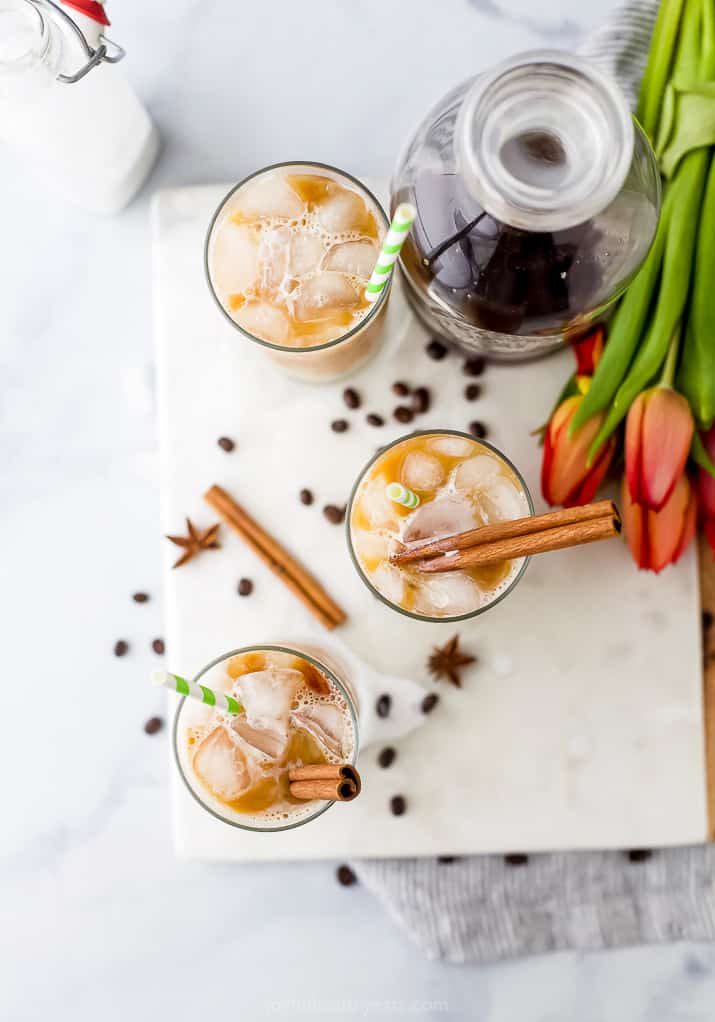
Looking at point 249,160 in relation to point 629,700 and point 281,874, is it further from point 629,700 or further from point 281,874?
point 281,874

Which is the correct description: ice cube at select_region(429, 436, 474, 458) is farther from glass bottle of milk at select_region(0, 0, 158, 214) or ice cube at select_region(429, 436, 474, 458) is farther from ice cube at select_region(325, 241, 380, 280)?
glass bottle of milk at select_region(0, 0, 158, 214)

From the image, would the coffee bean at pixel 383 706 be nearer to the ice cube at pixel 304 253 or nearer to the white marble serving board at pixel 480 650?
the white marble serving board at pixel 480 650

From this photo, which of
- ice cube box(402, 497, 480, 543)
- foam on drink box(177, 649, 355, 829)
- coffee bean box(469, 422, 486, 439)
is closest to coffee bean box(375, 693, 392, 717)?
foam on drink box(177, 649, 355, 829)

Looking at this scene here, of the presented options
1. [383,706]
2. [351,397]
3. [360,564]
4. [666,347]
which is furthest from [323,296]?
[383,706]

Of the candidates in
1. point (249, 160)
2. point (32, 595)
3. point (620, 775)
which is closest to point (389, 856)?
point (620, 775)

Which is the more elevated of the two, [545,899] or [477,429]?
[477,429]

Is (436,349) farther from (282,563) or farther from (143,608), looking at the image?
(143,608)

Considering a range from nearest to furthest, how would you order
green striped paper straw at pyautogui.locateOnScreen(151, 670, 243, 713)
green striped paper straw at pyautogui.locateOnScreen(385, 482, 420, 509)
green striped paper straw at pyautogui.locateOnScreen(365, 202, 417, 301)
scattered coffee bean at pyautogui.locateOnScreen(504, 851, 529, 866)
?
green striped paper straw at pyautogui.locateOnScreen(365, 202, 417, 301)
green striped paper straw at pyautogui.locateOnScreen(151, 670, 243, 713)
green striped paper straw at pyautogui.locateOnScreen(385, 482, 420, 509)
scattered coffee bean at pyautogui.locateOnScreen(504, 851, 529, 866)
